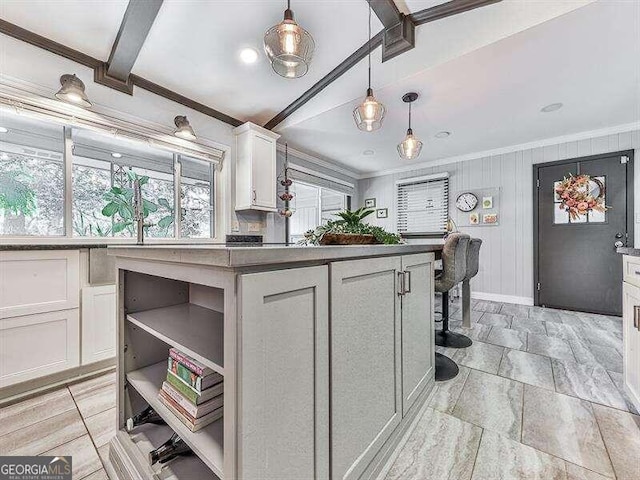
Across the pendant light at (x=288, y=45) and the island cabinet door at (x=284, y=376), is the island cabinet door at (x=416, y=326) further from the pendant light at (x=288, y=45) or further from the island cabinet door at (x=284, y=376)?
the pendant light at (x=288, y=45)

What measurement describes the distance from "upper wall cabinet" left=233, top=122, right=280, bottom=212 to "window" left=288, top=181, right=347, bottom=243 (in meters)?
1.96

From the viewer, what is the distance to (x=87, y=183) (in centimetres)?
245

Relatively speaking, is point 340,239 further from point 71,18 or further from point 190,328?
point 71,18

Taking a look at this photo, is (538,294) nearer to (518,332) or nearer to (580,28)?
(518,332)

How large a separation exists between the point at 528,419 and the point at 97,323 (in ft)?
9.41

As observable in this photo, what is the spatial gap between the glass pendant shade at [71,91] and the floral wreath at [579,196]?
17.8ft

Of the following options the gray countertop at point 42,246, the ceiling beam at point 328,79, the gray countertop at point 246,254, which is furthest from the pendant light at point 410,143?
the gray countertop at point 42,246

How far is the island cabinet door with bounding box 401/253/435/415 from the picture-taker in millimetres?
1285

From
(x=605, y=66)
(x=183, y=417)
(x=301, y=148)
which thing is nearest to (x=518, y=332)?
(x=605, y=66)

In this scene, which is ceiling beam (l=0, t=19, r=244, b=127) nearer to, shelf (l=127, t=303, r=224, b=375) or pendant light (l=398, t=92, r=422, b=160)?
pendant light (l=398, t=92, r=422, b=160)

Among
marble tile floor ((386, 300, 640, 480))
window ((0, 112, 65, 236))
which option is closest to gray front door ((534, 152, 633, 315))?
marble tile floor ((386, 300, 640, 480))

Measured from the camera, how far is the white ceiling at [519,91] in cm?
198

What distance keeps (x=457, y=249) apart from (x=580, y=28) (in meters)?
1.75

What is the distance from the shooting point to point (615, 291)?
348 centimetres
